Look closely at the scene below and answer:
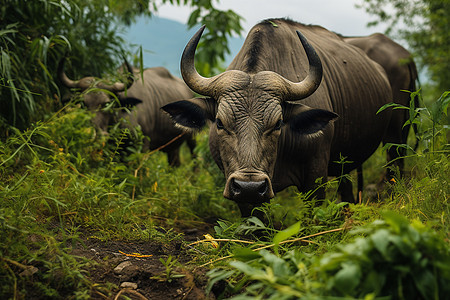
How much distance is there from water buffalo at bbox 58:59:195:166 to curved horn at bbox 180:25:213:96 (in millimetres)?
2290

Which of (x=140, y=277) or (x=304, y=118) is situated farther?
(x=304, y=118)

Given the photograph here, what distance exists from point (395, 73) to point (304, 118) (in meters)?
2.97

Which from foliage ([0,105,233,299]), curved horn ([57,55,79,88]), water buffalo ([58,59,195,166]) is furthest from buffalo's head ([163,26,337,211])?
curved horn ([57,55,79,88])

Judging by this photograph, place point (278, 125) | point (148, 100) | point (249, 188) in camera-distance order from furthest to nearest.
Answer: point (148, 100) < point (278, 125) < point (249, 188)

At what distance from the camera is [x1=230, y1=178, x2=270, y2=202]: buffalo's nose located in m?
3.22

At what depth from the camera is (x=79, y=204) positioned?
11.7 ft

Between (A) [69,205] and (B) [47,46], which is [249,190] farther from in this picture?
(B) [47,46]

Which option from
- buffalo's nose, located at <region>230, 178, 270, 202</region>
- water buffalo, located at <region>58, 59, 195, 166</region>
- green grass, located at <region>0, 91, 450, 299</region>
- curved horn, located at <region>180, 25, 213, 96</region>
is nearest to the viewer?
green grass, located at <region>0, 91, 450, 299</region>

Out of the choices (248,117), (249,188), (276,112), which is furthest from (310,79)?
(249,188)

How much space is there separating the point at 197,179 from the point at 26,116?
2304 millimetres

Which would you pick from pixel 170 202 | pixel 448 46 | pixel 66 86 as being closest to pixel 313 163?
pixel 170 202

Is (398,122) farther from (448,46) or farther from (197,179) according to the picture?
(448,46)

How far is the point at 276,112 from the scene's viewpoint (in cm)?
358

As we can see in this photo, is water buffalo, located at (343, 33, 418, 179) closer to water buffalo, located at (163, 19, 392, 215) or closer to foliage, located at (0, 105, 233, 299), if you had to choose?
water buffalo, located at (163, 19, 392, 215)
